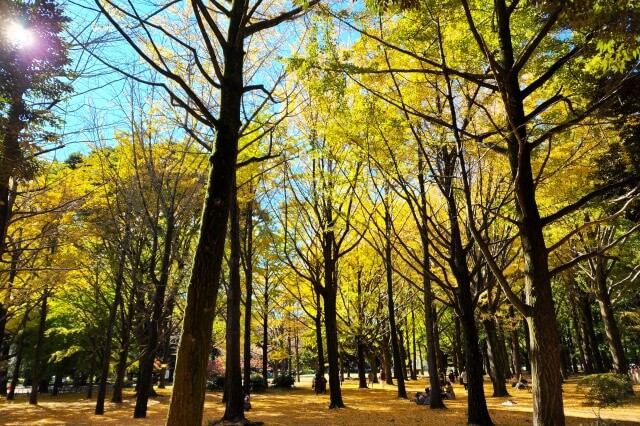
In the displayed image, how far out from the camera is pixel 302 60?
570 cm

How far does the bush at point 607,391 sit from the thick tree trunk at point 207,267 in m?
13.6

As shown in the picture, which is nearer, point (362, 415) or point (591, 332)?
point (362, 415)

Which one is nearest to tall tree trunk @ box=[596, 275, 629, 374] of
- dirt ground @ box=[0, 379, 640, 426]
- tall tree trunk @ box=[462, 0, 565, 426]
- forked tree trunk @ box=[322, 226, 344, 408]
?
dirt ground @ box=[0, 379, 640, 426]

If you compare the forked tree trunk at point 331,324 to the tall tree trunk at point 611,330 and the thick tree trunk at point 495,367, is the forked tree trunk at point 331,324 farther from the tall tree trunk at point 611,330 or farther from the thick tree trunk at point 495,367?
the tall tree trunk at point 611,330

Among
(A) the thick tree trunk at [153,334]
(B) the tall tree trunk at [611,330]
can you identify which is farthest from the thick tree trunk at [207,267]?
(B) the tall tree trunk at [611,330]

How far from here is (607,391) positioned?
40.3 feet

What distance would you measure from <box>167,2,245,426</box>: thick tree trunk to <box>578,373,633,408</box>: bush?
44.8 ft

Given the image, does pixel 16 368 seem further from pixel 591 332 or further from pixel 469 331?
pixel 591 332

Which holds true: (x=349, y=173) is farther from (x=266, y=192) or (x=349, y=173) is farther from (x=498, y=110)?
(x=498, y=110)

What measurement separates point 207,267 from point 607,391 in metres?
14.2

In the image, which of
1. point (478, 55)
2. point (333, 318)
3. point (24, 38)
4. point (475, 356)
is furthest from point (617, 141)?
point (24, 38)

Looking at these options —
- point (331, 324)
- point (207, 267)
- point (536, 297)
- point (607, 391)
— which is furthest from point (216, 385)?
point (536, 297)

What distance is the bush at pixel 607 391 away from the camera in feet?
39.9

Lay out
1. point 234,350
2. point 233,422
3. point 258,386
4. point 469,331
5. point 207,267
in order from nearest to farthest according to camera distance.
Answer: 1. point 207,267
2. point 469,331
3. point 233,422
4. point 234,350
5. point 258,386
